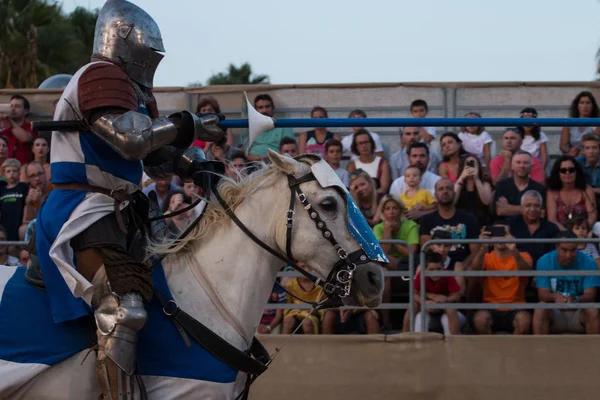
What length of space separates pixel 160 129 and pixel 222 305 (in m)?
0.93

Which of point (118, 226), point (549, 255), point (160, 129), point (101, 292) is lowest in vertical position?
point (549, 255)

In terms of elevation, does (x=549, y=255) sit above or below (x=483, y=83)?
below

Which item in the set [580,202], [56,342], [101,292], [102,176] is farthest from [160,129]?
[580,202]

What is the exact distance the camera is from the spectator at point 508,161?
8727 mm

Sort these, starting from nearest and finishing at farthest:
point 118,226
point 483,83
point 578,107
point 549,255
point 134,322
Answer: point 134,322
point 118,226
point 549,255
point 578,107
point 483,83

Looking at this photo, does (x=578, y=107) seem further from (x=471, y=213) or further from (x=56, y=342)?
(x=56, y=342)

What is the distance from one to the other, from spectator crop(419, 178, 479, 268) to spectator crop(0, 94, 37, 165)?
4563 millimetres

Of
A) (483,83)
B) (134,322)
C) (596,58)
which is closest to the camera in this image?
(134,322)

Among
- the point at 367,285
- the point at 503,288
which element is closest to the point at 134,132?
the point at 367,285

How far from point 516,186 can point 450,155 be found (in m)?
0.76

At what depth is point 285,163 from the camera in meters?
4.48

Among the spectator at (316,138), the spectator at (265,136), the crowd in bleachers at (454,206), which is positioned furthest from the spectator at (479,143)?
the spectator at (265,136)

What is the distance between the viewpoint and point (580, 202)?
27.1ft

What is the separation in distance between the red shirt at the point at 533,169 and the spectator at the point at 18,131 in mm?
5006
